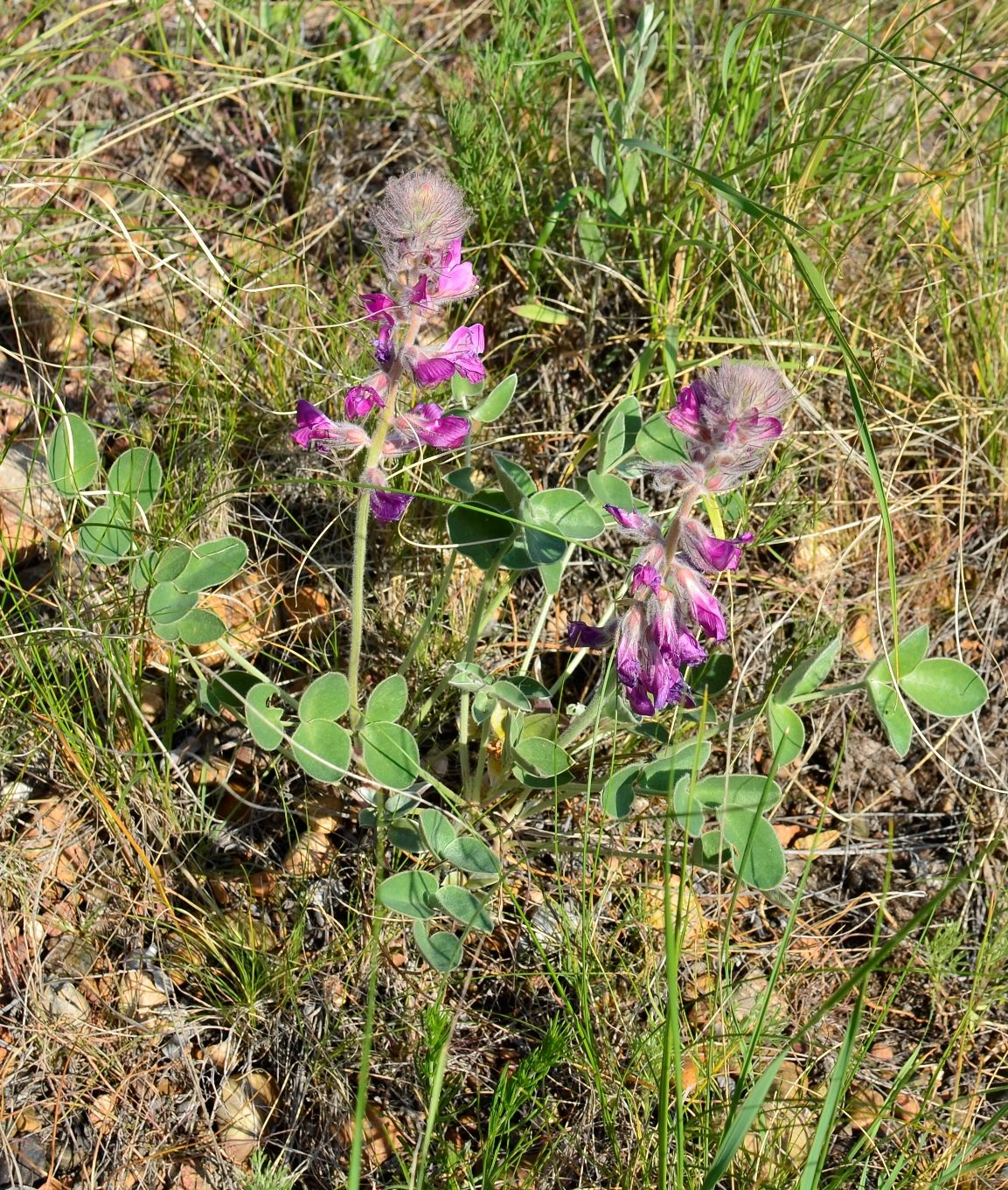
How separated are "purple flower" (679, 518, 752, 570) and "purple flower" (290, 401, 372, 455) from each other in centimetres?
66

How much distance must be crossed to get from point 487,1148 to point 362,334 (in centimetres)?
196

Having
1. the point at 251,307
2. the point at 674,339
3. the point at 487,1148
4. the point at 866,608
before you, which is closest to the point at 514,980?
the point at 487,1148

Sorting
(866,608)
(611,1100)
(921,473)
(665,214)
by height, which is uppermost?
(665,214)

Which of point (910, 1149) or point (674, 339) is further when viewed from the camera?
point (674, 339)

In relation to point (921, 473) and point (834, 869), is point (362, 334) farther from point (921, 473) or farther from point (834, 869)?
point (834, 869)

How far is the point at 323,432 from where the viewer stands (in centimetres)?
222

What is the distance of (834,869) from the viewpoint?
2920 millimetres

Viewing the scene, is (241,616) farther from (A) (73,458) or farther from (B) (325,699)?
(B) (325,699)

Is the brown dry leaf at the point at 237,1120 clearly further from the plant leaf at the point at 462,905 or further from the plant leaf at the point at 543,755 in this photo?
the plant leaf at the point at 543,755

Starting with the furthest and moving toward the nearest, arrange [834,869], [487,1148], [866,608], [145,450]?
1. [866,608]
2. [834,869]
3. [145,450]
4. [487,1148]

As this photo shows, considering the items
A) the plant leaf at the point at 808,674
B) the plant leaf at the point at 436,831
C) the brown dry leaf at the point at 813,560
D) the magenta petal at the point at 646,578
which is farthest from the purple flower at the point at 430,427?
the brown dry leaf at the point at 813,560

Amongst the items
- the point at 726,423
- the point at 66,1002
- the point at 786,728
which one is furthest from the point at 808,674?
the point at 66,1002

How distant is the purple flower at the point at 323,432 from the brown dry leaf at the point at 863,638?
1530 millimetres

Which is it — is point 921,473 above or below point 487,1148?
above
